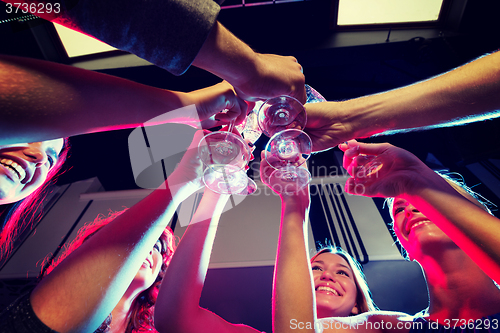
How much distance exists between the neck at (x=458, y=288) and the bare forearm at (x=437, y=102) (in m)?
0.94

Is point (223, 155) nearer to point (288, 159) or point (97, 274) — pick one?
point (288, 159)

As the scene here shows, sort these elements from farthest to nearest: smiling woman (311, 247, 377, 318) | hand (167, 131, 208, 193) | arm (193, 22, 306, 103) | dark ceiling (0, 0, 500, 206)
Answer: dark ceiling (0, 0, 500, 206) < smiling woman (311, 247, 377, 318) < hand (167, 131, 208, 193) < arm (193, 22, 306, 103)

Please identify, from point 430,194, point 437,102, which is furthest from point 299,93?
point 430,194

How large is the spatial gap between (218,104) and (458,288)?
185 cm

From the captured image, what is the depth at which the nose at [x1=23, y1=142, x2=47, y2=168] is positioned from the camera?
1.70 metres

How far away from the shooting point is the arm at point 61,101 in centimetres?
47

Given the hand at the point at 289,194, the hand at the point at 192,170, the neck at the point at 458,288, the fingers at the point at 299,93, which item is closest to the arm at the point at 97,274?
the hand at the point at 192,170

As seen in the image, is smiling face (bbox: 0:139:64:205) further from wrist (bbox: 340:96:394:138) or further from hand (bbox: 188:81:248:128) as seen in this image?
A: wrist (bbox: 340:96:394:138)

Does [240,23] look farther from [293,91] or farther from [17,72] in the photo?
[17,72]

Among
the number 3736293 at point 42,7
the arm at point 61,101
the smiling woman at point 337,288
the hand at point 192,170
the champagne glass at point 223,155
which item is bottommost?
the smiling woman at point 337,288

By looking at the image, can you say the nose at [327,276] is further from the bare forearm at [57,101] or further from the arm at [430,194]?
the bare forearm at [57,101]

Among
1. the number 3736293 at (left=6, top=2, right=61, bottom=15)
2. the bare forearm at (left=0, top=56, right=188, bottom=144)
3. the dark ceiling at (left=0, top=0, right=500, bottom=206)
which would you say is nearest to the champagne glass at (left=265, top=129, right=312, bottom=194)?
the bare forearm at (left=0, top=56, right=188, bottom=144)

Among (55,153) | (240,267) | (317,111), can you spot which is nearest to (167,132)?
(55,153)

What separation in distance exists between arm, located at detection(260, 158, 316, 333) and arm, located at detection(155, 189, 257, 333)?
0.52 meters
